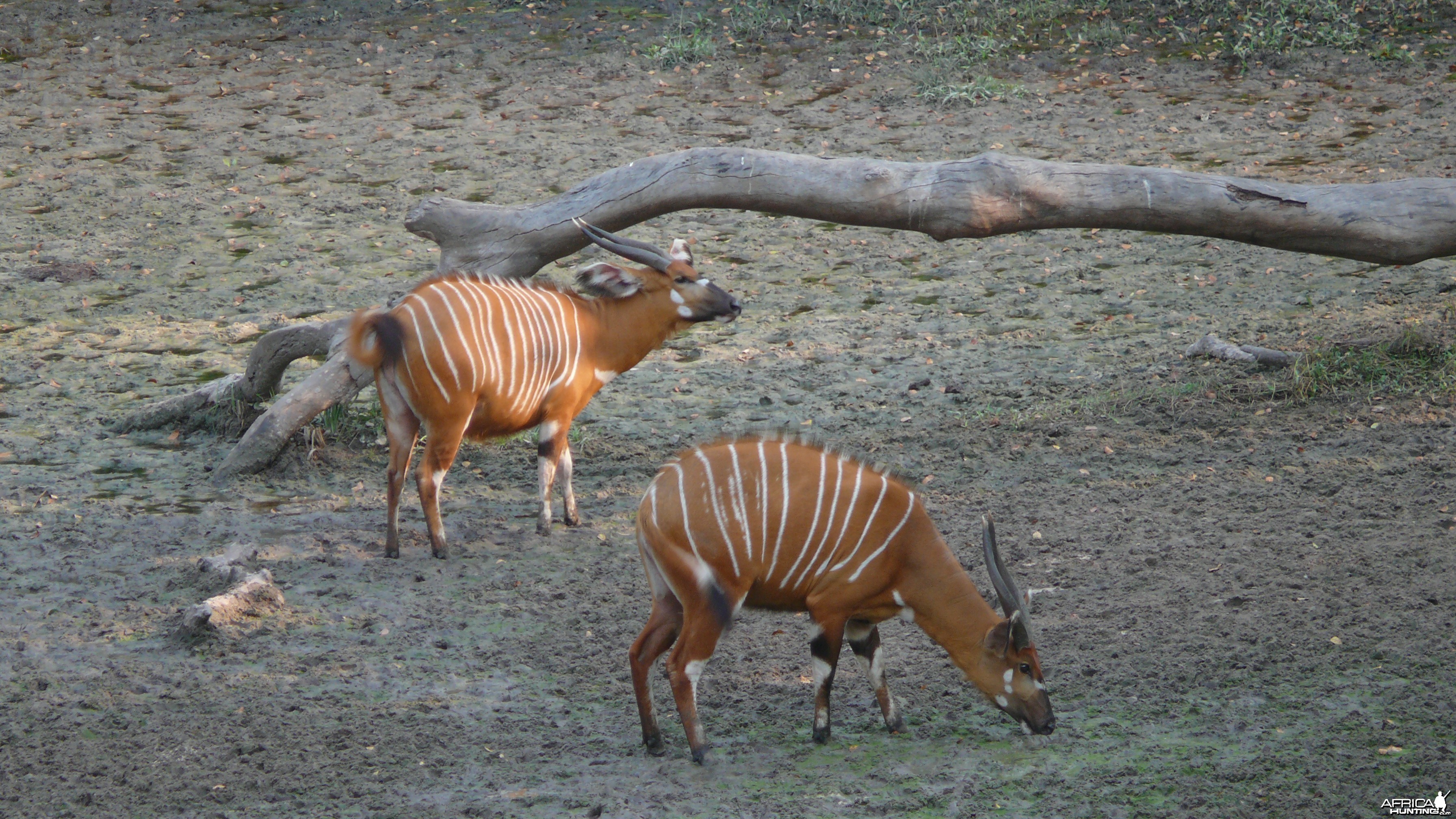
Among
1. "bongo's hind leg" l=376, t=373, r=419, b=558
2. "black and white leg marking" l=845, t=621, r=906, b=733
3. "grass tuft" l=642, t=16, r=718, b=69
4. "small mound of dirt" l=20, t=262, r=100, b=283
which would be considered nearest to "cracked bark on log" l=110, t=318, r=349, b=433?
"bongo's hind leg" l=376, t=373, r=419, b=558

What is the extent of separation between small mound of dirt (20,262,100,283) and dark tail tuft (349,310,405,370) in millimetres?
4113

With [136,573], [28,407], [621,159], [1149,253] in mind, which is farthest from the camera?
[621,159]

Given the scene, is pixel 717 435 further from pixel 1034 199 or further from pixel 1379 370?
pixel 1379 370

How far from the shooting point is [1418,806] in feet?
12.3

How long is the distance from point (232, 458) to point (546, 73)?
679 centimetres

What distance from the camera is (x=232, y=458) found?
6.38 metres

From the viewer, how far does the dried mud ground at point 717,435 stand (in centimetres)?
413

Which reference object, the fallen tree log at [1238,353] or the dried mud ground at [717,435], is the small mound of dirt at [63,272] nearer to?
the dried mud ground at [717,435]

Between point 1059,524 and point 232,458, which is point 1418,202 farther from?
point 232,458

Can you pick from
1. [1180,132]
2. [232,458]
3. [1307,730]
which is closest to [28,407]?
[232,458]

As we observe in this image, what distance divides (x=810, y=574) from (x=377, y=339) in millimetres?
2373

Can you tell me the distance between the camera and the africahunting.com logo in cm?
371

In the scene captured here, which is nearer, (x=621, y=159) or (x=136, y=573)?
(x=136, y=573)

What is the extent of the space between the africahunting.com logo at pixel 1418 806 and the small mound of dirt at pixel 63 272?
8.01 meters
